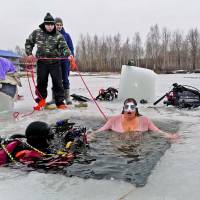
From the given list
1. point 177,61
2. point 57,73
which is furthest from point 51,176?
point 177,61

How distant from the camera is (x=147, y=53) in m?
68.7

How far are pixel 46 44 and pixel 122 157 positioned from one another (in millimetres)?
4128

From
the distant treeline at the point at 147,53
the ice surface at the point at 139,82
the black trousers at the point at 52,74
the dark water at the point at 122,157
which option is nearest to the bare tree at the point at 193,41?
the distant treeline at the point at 147,53

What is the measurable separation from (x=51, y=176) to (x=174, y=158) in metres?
1.32

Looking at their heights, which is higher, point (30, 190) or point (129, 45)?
point (129, 45)

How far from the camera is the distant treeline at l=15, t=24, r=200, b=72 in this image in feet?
214

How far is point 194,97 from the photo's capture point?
7934 mm

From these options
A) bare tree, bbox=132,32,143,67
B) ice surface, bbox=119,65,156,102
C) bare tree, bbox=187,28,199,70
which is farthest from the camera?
bare tree, bbox=132,32,143,67

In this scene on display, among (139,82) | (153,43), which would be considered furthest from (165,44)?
(139,82)

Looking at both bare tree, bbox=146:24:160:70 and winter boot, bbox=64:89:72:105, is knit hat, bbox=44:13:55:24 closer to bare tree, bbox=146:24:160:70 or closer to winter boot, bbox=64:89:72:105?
winter boot, bbox=64:89:72:105

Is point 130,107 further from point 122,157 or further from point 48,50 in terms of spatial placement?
point 48,50

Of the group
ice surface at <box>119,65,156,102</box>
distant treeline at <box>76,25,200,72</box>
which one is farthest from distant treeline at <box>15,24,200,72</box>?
ice surface at <box>119,65,156,102</box>

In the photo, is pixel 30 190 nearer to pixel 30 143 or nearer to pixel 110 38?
pixel 30 143

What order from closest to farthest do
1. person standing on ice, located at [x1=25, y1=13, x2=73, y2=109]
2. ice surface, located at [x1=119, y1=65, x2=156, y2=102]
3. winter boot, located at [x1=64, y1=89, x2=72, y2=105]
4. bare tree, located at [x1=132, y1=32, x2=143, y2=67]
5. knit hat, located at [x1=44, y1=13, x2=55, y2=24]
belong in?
1. knit hat, located at [x1=44, y1=13, x2=55, y2=24]
2. person standing on ice, located at [x1=25, y1=13, x2=73, y2=109]
3. winter boot, located at [x1=64, y1=89, x2=72, y2=105]
4. ice surface, located at [x1=119, y1=65, x2=156, y2=102]
5. bare tree, located at [x1=132, y1=32, x2=143, y2=67]
